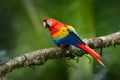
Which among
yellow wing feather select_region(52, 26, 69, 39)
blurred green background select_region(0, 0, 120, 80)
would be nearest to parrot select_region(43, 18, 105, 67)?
yellow wing feather select_region(52, 26, 69, 39)

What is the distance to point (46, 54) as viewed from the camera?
8.61 feet

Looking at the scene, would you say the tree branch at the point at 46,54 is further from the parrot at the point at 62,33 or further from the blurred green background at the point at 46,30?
the blurred green background at the point at 46,30

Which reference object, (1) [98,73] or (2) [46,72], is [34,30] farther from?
(1) [98,73]

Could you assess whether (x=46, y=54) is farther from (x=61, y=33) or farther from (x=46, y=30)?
(x=46, y=30)

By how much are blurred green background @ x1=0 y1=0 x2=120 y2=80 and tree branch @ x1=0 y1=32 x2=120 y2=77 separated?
33cm

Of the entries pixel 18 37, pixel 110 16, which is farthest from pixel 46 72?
pixel 110 16

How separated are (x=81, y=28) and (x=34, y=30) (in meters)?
0.35

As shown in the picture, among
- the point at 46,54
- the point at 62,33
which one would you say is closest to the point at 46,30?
the point at 62,33

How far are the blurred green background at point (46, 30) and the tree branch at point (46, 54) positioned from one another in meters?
0.33

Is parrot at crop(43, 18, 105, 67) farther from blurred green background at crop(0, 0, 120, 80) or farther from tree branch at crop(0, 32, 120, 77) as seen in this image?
blurred green background at crop(0, 0, 120, 80)

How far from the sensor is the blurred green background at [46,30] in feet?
10.9

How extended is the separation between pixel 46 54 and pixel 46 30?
891mm

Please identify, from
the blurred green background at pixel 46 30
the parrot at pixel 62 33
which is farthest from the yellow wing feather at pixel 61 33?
the blurred green background at pixel 46 30

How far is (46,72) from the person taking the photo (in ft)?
11.6
